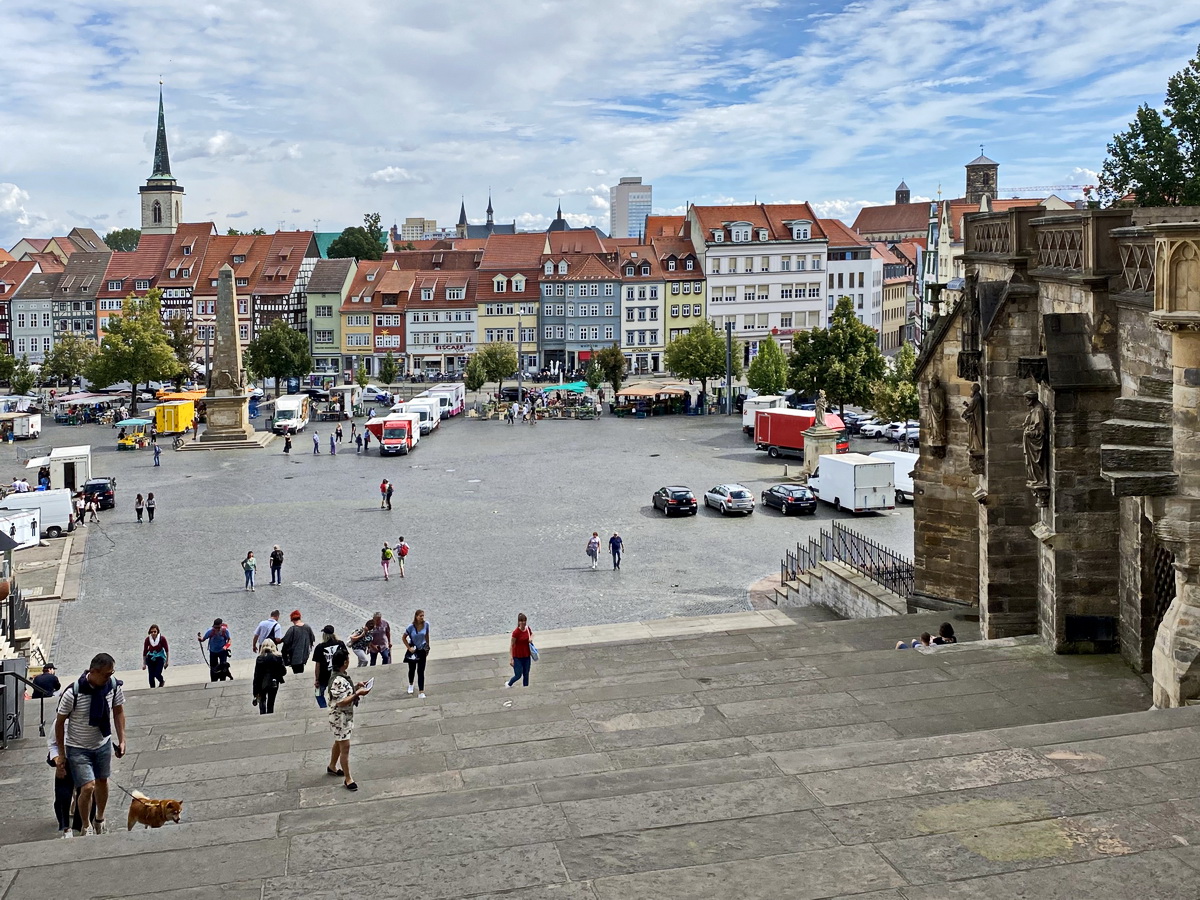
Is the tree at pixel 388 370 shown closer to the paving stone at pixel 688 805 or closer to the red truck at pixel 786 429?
the red truck at pixel 786 429

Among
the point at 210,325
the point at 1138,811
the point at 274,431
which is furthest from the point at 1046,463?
the point at 210,325

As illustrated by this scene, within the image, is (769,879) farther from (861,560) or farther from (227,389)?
(227,389)

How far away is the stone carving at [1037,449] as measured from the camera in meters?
13.6

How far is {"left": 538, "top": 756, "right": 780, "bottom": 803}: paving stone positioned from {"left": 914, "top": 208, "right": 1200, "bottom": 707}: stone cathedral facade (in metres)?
3.92

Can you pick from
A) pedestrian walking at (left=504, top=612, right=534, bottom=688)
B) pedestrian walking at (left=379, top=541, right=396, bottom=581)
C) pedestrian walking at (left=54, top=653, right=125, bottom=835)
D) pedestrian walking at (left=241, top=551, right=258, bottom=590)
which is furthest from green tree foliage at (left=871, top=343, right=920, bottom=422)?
pedestrian walking at (left=54, top=653, right=125, bottom=835)

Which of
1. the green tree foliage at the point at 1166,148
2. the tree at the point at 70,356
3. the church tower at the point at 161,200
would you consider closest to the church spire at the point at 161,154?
the church tower at the point at 161,200

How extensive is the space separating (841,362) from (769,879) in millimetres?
52679

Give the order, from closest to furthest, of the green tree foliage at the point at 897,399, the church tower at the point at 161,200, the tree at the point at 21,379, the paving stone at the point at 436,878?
the paving stone at the point at 436,878 → the green tree foliage at the point at 897,399 → the tree at the point at 21,379 → the church tower at the point at 161,200

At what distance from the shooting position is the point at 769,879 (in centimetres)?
696

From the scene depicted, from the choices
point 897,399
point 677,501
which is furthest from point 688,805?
point 897,399

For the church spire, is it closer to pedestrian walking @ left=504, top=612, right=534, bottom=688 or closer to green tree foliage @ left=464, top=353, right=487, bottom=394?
green tree foliage @ left=464, top=353, right=487, bottom=394

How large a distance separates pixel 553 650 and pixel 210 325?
86.2m

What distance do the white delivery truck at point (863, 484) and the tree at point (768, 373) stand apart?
27320 mm

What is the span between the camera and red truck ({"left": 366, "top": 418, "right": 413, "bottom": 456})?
5253 cm
